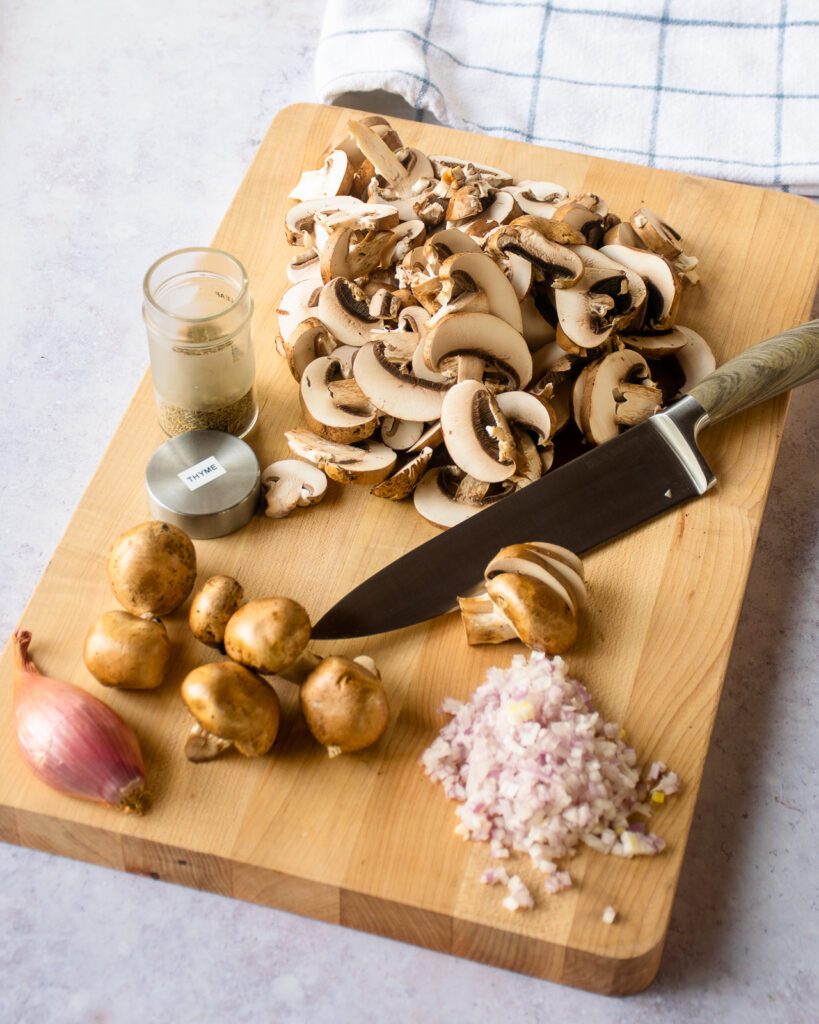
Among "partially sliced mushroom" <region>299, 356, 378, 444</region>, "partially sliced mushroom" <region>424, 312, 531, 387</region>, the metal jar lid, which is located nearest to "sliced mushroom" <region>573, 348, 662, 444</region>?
"partially sliced mushroom" <region>424, 312, 531, 387</region>

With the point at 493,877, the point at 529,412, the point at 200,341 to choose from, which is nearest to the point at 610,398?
the point at 529,412

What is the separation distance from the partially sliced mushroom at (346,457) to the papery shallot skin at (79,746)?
54cm

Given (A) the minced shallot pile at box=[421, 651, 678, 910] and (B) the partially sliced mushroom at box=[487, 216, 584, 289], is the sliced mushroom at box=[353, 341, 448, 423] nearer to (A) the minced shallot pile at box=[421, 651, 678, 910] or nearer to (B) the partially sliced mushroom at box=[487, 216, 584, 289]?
(B) the partially sliced mushroom at box=[487, 216, 584, 289]

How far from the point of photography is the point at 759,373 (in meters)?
2.17

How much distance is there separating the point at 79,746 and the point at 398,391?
0.77 metres

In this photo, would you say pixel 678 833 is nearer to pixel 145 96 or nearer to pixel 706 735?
pixel 706 735

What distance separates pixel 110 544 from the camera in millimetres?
2061

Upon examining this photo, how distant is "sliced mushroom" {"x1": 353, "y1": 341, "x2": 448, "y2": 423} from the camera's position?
211 centimetres

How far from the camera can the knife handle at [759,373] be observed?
2158 mm

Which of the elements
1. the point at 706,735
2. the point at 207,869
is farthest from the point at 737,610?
the point at 207,869

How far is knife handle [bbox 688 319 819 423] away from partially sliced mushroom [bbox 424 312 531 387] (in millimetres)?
309

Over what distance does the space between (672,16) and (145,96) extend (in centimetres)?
130

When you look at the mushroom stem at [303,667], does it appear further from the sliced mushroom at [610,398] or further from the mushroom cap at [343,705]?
the sliced mushroom at [610,398]

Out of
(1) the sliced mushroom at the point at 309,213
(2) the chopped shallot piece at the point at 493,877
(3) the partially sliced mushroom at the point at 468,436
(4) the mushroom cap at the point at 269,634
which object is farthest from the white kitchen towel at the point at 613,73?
(2) the chopped shallot piece at the point at 493,877
